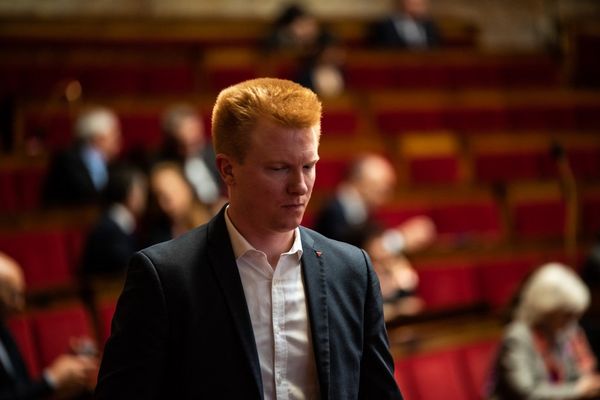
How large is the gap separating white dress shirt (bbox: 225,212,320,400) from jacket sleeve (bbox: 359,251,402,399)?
29mm

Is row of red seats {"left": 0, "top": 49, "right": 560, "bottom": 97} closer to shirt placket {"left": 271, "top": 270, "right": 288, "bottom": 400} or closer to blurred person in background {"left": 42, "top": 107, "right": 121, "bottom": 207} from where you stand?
blurred person in background {"left": 42, "top": 107, "right": 121, "bottom": 207}

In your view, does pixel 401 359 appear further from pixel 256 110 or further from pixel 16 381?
pixel 256 110

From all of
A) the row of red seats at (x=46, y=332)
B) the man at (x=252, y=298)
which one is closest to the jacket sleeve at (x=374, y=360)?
the man at (x=252, y=298)

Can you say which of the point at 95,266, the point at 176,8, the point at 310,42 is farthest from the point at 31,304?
the point at 176,8

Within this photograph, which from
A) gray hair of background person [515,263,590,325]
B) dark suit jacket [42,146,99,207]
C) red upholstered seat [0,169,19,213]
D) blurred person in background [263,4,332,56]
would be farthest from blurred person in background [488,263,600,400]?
blurred person in background [263,4,332,56]

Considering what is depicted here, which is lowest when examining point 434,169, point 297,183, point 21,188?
point 434,169

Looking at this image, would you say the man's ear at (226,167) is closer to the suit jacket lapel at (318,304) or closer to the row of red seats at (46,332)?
the suit jacket lapel at (318,304)

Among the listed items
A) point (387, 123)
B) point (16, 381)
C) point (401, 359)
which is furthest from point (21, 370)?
point (387, 123)

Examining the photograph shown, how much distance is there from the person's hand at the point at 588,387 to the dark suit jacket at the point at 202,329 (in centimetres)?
60

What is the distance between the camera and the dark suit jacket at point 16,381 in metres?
0.80

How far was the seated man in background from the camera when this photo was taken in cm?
81

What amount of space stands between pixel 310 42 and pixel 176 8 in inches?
15.2

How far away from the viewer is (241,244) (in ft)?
1.30

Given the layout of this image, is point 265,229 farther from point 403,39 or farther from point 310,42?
point 403,39
